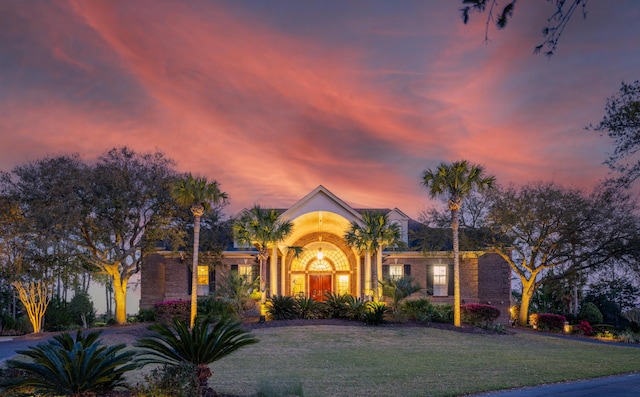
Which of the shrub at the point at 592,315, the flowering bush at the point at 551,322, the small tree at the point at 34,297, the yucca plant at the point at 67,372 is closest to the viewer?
the yucca plant at the point at 67,372

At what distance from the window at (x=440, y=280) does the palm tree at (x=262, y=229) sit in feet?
36.4

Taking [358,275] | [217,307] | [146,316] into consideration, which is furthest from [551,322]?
[146,316]

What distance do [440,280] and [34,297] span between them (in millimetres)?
22285

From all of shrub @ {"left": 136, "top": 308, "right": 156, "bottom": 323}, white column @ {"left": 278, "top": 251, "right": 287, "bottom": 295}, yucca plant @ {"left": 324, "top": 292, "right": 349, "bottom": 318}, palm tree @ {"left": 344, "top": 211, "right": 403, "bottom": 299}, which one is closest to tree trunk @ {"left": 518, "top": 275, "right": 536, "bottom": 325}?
palm tree @ {"left": 344, "top": 211, "right": 403, "bottom": 299}

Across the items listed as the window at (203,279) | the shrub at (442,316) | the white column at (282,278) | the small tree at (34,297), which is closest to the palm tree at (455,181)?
the shrub at (442,316)

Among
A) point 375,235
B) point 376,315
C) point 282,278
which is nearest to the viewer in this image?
point 376,315

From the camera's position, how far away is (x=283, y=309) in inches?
1046

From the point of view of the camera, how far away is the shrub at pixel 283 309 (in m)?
26.4

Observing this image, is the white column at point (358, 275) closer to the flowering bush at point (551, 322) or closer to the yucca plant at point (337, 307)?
the yucca plant at point (337, 307)

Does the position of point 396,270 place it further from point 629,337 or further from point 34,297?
point 34,297

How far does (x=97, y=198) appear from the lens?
91.1 feet

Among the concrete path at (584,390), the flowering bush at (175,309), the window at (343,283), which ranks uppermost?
the window at (343,283)

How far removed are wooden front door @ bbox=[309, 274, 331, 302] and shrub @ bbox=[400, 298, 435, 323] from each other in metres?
8.19

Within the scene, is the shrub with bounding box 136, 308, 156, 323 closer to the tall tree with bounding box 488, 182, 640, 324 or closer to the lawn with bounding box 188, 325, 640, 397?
the lawn with bounding box 188, 325, 640, 397
